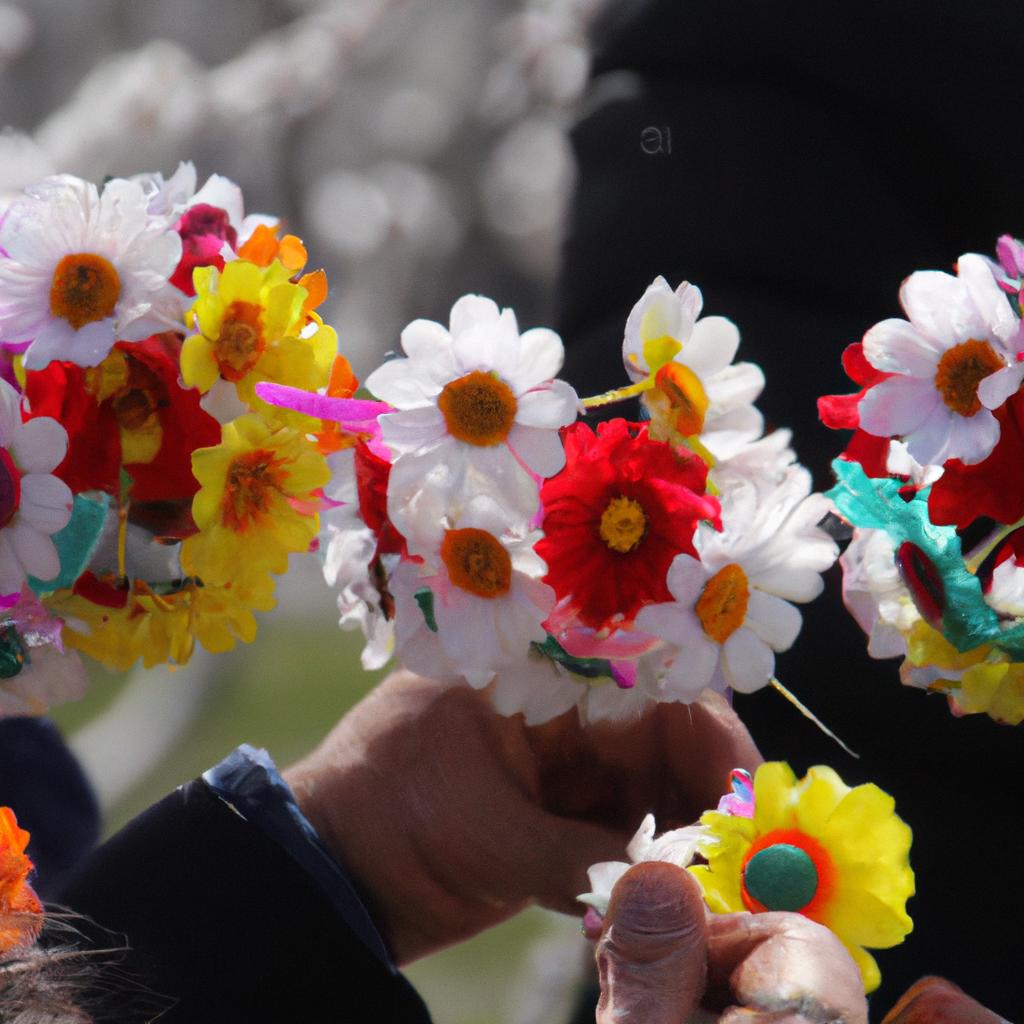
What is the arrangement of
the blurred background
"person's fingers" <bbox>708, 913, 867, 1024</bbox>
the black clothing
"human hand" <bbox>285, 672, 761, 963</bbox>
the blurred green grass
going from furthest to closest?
the blurred background, the blurred green grass, the black clothing, "human hand" <bbox>285, 672, 761, 963</bbox>, "person's fingers" <bbox>708, 913, 867, 1024</bbox>

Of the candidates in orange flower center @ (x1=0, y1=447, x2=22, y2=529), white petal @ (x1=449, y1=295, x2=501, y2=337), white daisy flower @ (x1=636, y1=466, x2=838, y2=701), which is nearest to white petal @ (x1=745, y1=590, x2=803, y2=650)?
white daisy flower @ (x1=636, y1=466, x2=838, y2=701)

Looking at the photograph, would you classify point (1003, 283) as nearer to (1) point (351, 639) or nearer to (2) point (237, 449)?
(2) point (237, 449)

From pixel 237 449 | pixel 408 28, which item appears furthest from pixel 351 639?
pixel 237 449

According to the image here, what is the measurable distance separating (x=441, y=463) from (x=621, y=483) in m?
0.05

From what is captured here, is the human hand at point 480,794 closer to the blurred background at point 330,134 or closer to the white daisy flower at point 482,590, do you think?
the white daisy flower at point 482,590

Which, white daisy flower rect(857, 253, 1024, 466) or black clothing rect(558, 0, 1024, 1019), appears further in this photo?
black clothing rect(558, 0, 1024, 1019)

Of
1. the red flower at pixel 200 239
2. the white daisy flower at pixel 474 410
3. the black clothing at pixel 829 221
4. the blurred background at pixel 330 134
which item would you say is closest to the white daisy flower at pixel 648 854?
the white daisy flower at pixel 474 410

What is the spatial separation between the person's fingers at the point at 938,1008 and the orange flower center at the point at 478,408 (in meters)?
0.20

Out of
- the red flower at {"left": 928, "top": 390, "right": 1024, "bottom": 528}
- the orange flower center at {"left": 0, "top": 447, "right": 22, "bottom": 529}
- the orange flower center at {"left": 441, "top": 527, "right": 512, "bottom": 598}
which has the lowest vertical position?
the orange flower center at {"left": 441, "top": 527, "right": 512, "bottom": 598}

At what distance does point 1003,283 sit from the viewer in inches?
14.4

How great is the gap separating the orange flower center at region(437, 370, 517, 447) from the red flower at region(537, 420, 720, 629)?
0.08ft

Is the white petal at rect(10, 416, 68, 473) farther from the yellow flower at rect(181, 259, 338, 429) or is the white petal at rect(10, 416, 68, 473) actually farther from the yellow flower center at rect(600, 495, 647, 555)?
the yellow flower center at rect(600, 495, 647, 555)

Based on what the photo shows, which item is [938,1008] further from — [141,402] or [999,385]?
[141,402]

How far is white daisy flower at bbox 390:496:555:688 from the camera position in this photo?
366 mm
